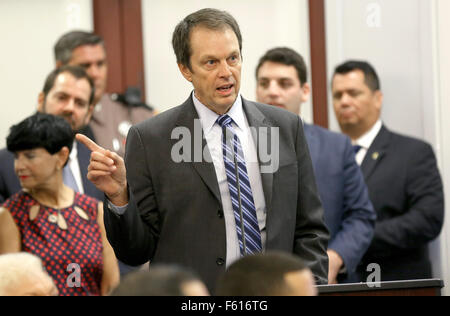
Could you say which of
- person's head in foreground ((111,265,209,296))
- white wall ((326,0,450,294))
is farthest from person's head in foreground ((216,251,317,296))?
white wall ((326,0,450,294))

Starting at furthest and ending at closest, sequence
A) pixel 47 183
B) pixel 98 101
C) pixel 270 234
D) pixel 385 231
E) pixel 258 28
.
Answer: pixel 258 28 → pixel 98 101 → pixel 385 231 → pixel 47 183 → pixel 270 234

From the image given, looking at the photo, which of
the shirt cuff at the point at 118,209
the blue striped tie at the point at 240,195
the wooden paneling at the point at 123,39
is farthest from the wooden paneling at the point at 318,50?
the shirt cuff at the point at 118,209

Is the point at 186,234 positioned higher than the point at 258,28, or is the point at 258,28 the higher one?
the point at 258,28

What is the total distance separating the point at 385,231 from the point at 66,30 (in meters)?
2.03

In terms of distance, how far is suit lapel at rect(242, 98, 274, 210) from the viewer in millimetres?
2338

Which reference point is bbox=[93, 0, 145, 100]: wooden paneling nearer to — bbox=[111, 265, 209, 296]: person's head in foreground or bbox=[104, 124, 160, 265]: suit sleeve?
bbox=[104, 124, 160, 265]: suit sleeve

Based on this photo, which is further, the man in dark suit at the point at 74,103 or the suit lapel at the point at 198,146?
the man in dark suit at the point at 74,103

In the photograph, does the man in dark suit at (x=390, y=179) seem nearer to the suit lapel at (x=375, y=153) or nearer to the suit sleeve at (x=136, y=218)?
the suit lapel at (x=375, y=153)

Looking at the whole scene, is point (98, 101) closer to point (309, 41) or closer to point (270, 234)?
point (309, 41)

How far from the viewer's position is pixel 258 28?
14.7ft

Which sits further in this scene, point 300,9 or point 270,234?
point 300,9

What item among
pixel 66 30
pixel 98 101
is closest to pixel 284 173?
pixel 98 101

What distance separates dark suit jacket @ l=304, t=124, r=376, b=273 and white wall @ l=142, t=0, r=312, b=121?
843 millimetres

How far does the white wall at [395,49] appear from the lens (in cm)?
432
